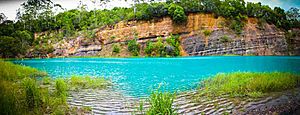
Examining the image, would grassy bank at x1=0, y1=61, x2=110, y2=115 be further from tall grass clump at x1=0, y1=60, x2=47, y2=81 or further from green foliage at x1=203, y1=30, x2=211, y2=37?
green foliage at x1=203, y1=30, x2=211, y2=37

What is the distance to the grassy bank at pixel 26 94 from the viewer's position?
307 centimetres

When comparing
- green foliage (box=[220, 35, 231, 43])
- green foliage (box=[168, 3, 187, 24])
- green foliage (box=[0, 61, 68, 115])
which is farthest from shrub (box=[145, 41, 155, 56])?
green foliage (box=[0, 61, 68, 115])

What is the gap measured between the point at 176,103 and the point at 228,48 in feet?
102

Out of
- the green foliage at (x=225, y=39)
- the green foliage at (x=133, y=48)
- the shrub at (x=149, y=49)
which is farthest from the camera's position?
the green foliage at (x=133, y=48)

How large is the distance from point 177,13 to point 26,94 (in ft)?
124

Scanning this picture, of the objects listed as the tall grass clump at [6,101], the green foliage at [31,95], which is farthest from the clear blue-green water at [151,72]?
the tall grass clump at [6,101]

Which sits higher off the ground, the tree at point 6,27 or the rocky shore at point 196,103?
the tree at point 6,27

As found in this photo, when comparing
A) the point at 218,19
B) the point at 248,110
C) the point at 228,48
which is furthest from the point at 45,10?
the point at 218,19

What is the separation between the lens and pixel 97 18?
1679 inches

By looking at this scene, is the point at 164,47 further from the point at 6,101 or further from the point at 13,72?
the point at 6,101

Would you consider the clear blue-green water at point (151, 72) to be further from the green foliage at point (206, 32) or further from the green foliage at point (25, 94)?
the green foliage at point (206, 32)

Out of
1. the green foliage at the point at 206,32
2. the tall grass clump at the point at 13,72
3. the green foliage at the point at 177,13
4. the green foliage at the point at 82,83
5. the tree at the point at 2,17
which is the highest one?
the green foliage at the point at 177,13

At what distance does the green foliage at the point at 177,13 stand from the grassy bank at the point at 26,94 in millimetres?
Result: 36593

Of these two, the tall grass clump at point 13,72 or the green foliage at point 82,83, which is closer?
the tall grass clump at point 13,72
